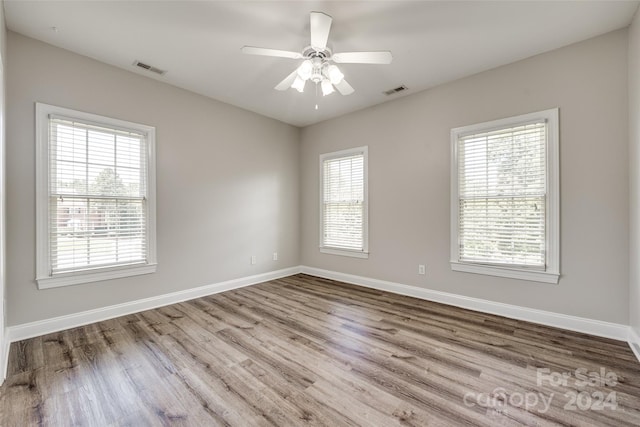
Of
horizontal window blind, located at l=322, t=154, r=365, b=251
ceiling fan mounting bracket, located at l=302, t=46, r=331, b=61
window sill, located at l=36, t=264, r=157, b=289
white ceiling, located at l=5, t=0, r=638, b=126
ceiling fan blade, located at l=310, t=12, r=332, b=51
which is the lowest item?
window sill, located at l=36, t=264, r=157, b=289

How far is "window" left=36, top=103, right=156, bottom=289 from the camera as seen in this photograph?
110 inches

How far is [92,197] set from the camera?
3.07 meters

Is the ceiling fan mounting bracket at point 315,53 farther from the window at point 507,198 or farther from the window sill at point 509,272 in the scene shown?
the window sill at point 509,272

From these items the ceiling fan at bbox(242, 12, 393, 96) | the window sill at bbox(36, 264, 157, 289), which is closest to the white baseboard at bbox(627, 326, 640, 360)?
the ceiling fan at bbox(242, 12, 393, 96)

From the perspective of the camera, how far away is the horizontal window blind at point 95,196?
9.40ft

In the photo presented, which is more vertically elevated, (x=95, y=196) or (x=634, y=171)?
(x=634, y=171)

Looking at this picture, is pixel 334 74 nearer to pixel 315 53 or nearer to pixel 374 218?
pixel 315 53

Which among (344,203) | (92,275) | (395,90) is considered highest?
(395,90)

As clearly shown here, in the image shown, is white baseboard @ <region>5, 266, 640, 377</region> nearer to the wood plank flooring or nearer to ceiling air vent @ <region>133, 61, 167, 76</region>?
the wood plank flooring

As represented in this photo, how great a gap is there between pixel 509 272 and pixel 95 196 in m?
4.70

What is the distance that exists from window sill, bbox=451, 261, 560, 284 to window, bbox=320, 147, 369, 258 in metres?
1.44

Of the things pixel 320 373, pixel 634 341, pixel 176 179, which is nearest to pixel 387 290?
pixel 320 373

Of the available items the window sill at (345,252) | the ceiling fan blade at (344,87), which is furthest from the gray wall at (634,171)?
the window sill at (345,252)

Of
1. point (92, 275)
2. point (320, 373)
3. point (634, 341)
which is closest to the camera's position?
point (320, 373)
